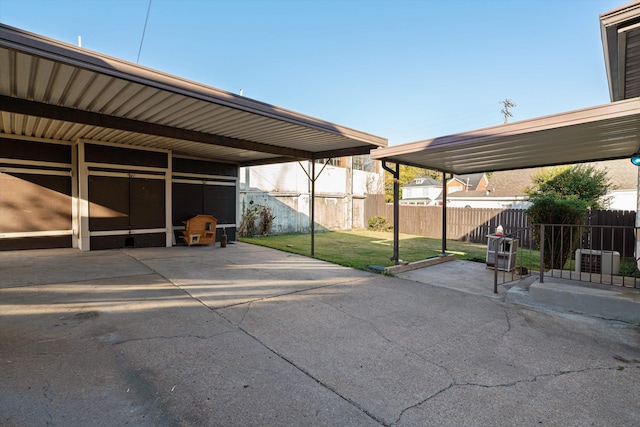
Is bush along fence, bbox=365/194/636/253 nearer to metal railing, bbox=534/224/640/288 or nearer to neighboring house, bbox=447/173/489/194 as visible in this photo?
metal railing, bbox=534/224/640/288

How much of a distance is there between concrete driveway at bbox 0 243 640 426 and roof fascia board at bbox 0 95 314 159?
269 cm

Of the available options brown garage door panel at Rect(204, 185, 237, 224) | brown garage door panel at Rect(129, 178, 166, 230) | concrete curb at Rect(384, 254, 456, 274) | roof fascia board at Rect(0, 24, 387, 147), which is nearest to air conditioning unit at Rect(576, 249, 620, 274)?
concrete curb at Rect(384, 254, 456, 274)

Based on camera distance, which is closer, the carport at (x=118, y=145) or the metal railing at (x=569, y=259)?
the carport at (x=118, y=145)

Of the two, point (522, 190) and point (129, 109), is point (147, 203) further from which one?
point (522, 190)

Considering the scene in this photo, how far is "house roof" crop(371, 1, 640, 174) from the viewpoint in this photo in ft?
12.0

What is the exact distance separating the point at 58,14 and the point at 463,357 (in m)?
11.5

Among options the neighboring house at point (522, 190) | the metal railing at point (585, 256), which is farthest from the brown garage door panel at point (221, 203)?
the neighboring house at point (522, 190)

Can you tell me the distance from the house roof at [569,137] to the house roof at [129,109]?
155 cm

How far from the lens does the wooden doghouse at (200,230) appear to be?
9.65m

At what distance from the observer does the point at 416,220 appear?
15.5m

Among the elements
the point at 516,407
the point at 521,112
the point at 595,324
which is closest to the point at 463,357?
the point at 516,407

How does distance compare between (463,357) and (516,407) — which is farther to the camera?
(463,357)

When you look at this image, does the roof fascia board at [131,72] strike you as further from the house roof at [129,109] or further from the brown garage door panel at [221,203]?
the brown garage door panel at [221,203]

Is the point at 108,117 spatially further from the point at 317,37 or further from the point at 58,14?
the point at 317,37
